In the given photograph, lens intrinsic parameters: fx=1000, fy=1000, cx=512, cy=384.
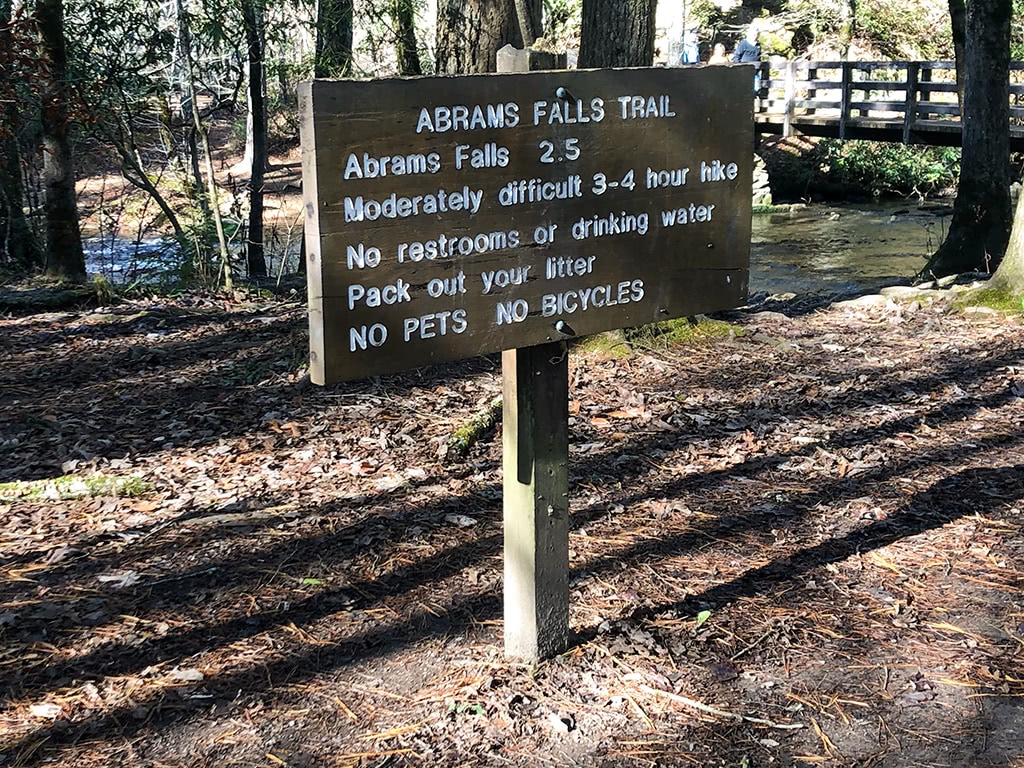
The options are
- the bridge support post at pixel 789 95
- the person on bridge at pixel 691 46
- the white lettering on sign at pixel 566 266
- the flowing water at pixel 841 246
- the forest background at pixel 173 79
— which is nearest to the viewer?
the white lettering on sign at pixel 566 266

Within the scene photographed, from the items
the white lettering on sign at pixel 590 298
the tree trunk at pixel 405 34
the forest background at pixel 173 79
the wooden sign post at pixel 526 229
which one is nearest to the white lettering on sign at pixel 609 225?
the wooden sign post at pixel 526 229

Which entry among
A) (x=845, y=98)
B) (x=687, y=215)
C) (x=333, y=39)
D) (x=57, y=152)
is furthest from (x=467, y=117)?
(x=845, y=98)

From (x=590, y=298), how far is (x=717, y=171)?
0.64 meters

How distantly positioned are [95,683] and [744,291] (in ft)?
8.06

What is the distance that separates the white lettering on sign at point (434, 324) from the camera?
8.64 feet

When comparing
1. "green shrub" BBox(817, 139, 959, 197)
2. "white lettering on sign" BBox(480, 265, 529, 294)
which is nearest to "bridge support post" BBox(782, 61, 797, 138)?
"green shrub" BBox(817, 139, 959, 197)

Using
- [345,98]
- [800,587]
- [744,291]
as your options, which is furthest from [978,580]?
[345,98]

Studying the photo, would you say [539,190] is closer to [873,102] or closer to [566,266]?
[566,266]

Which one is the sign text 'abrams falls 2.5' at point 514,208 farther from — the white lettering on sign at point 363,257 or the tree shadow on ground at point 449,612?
the tree shadow on ground at point 449,612

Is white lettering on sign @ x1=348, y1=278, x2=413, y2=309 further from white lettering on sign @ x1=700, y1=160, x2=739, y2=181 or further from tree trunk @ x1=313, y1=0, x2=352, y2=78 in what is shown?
tree trunk @ x1=313, y1=0, x2=352, y2=78

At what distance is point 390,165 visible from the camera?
2527 mm

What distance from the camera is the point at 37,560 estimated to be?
3.92 m

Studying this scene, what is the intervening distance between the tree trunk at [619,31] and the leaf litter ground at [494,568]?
1912mm

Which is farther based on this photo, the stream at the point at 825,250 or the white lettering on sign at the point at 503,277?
the stream at the point at 825,250
